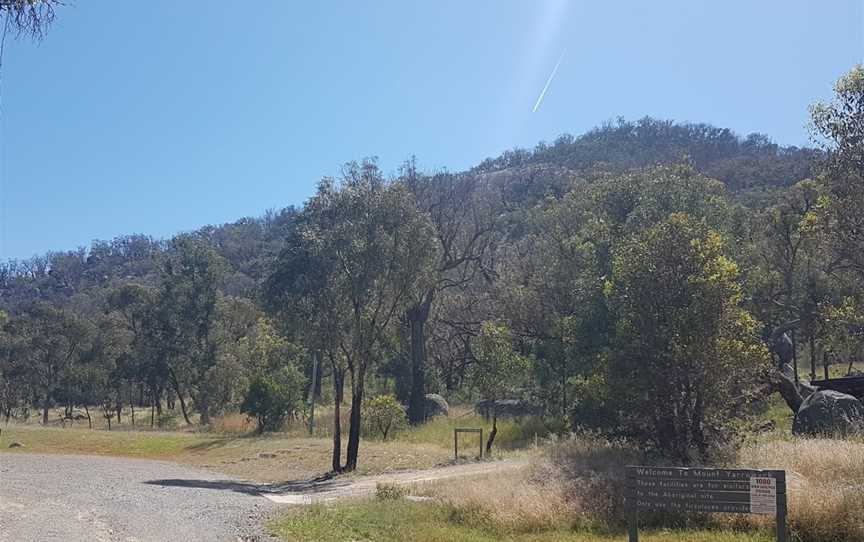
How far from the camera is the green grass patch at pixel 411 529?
39.0 feet

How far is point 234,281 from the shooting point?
118 meters

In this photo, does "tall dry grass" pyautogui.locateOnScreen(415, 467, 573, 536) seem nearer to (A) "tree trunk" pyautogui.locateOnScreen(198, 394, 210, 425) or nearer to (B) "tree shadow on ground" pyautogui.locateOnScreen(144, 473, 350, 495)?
(B) "tree shadow on ground" pyautogui.locateOnScreen(144, 473, 350, 495)

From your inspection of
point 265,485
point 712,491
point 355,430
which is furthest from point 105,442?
point 712,491

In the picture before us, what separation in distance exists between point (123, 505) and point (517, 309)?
23540mm

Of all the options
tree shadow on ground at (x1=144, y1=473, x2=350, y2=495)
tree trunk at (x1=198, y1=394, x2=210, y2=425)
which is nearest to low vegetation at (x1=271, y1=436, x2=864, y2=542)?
tree shadow on ground at (x1=144, y1=473, x2=350, y2=495)

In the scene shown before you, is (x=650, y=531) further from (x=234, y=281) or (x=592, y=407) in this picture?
(x=234, y=281)

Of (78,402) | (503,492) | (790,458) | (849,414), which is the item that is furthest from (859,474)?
(78,402)

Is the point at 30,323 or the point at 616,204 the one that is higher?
the point at 616,204

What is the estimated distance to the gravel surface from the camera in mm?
13094

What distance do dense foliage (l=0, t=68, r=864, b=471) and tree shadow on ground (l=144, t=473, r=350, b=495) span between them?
70.9 inches

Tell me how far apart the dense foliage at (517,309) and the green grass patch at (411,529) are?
17.6ft

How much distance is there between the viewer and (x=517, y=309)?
3738cm

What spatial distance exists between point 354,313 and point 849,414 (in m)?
14.1

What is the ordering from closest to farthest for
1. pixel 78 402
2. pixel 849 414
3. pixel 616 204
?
pixel 849 414
pixel 616 204
pixel 78 402
